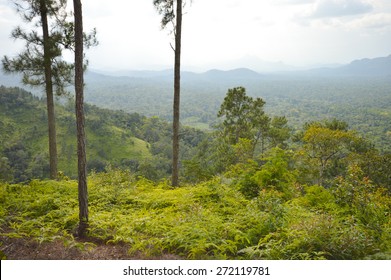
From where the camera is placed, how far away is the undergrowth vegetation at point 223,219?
16.3ft

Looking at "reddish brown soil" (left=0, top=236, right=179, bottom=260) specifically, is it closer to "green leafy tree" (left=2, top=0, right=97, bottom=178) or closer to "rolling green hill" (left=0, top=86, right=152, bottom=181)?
"green leafy tree" (left=2, top=0, right=97, bottom=178)

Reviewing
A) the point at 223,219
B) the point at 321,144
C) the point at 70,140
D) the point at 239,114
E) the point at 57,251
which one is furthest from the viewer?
the point at 70,140

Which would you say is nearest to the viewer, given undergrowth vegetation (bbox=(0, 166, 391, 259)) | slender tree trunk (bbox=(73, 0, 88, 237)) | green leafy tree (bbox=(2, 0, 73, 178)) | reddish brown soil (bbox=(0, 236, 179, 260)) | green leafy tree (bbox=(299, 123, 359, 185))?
undergrowth vegetation (bbox=(0, 166, 391, 259))

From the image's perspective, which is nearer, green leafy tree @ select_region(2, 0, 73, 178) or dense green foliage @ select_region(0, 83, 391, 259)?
dense green foliage @ select_region(0, 83, 391, 259)

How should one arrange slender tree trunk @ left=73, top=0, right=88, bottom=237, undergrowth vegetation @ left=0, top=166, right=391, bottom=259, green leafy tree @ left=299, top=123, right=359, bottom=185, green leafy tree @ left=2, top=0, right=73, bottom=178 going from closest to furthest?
1. undergrowth vegetation @ left=0, top=166, right=391, bottom=259
2. slender tree trunk @ left=73, top=0, right=88, bottom=237
3. green leafy tree @ left=2, top=0, right=73, bottom=178
4. green leafy tree @ left=299, top=123, right=359, bottom=185

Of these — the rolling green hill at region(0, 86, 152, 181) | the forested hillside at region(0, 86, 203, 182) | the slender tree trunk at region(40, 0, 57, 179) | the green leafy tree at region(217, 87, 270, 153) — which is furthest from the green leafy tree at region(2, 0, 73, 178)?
the rolling green hill at region(0, 86, 152, 181)

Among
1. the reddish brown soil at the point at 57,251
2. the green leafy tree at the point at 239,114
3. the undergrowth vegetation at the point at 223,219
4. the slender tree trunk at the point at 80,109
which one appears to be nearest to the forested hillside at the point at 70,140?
the green leafy tree at the point at 239,114

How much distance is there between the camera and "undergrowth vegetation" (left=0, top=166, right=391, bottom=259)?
16.3ft

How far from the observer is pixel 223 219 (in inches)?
257

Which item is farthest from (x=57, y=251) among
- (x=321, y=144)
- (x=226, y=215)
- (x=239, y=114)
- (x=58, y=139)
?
(x=58, y=139)

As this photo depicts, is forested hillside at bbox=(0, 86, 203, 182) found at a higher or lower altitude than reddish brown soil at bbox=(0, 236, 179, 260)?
lower

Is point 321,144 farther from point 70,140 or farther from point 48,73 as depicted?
point 70,140
